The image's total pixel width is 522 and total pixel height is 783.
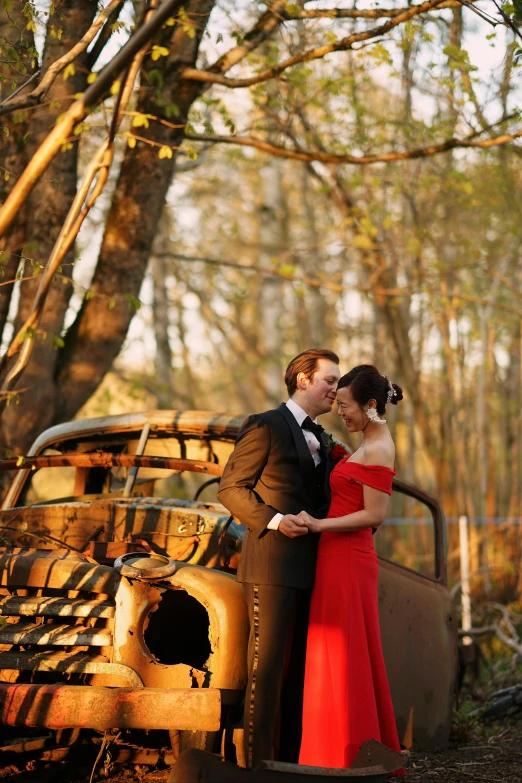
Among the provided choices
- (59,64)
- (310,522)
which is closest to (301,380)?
(310,522)

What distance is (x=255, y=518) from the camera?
12.9 feet

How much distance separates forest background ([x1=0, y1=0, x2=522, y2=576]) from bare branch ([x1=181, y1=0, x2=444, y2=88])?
0.08 ft

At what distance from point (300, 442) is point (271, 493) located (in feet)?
0.86

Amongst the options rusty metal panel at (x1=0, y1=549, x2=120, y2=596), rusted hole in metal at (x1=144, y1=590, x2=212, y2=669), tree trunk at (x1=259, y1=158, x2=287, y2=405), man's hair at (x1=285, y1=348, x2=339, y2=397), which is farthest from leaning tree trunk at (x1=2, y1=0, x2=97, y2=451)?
tree trunk at (x1=259, y1=158, x2=287, y2=405)

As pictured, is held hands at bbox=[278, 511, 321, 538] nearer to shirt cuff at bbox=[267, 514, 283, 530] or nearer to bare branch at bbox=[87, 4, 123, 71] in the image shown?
shirt cuff at bbox=[267, 514, 283, 530]

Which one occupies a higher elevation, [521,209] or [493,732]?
[521,209]

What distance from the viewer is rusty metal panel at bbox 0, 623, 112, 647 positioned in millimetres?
3996

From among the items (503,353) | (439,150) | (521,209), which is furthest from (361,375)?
(503,353)

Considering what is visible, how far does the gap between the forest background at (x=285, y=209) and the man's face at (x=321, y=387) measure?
5.13 feet

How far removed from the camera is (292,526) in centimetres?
390

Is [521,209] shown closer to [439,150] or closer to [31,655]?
[439,150]

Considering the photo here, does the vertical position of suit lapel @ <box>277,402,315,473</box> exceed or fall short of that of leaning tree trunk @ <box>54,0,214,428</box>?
it falls short

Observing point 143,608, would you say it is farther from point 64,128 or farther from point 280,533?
point 64,128

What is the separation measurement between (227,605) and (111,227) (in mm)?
4826
